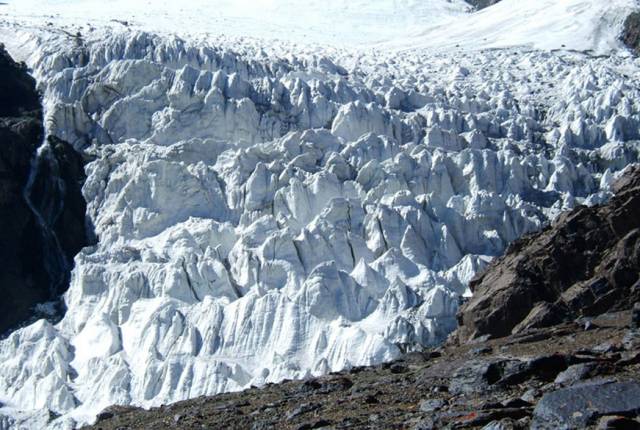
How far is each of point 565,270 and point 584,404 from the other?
18326 millimetres

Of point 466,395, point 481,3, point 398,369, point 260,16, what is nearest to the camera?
point 466,395

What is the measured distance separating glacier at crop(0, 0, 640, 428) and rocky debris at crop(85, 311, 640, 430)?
14843 mm

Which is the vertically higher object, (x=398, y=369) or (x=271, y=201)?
(x=398, y=369)

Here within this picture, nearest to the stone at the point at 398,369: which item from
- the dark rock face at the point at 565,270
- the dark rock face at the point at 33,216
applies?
the dark rock face at the point at 565,270

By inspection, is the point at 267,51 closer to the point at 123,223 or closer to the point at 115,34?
the point at 115,34

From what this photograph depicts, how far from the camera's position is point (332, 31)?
9425 centimetres

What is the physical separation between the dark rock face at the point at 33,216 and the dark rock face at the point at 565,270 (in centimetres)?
2457

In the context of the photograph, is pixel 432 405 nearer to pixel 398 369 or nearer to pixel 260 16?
pixel 398 369

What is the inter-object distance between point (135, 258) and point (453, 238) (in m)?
14.1

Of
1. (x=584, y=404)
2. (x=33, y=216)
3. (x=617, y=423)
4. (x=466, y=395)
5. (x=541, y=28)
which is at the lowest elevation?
(x=33, y=216)

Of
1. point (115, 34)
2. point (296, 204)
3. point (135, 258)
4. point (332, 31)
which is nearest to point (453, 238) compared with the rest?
point (296, 204)

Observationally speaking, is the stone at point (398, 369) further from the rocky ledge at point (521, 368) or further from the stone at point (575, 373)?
the stone at point (575, 373)

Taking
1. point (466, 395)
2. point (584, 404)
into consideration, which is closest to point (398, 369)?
point (466, 395)

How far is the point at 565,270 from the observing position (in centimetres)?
3069
